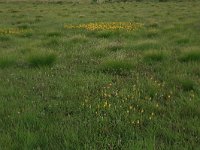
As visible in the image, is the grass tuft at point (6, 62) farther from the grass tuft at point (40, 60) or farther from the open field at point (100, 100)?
the grass tuft at point (40, 60)

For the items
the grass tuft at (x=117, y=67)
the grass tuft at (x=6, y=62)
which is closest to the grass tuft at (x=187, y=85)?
the grass tuft at (x=117, y=67)

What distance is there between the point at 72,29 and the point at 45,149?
44.6ft

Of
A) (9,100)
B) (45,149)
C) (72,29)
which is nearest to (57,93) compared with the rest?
(9,100)

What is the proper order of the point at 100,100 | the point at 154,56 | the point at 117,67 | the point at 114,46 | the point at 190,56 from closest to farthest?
the point at 100,100
the point at 117,67
the point at 190,56
the point at 154,56
the point at 114,46

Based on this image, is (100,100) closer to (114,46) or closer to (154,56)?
(154,56)

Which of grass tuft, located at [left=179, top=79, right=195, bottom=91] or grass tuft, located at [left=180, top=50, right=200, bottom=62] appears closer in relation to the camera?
grass tuft, located at [left=179, top=79, right=195, bottom=91]

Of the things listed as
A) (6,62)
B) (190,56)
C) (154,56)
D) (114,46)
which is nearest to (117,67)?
(154,56)

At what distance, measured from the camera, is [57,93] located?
6746 mm

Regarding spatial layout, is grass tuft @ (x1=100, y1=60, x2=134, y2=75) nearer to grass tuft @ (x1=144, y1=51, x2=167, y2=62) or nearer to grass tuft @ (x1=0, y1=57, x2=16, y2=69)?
grass tuft @ (x1=144, y1=51, x2=167, y2=62)

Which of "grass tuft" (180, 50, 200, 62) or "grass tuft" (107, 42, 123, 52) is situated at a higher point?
"grass tuft" (180, 50, 200, 62)

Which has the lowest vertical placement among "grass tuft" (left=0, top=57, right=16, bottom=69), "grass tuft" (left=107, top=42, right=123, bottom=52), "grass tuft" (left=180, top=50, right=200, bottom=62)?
"grass tuft" (left=107, top=42, right=123, bottom=52)

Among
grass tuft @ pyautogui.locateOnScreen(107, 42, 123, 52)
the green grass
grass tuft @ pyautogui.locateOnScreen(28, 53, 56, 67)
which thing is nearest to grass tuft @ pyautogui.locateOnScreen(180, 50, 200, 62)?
the green grass

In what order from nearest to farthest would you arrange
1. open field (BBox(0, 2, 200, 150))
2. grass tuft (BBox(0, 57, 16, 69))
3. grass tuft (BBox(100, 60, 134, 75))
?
1. open field (BBox(0, 2, 200, 150))
2. grass tuft (BBox(100, 60, 134, 75))
3. grass tuft (BBox(0, 57, 16, 69))

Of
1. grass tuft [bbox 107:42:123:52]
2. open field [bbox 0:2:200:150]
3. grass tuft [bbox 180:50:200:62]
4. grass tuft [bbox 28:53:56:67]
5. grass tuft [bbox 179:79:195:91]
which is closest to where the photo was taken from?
open field [bbox 0:2:200:150]
